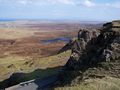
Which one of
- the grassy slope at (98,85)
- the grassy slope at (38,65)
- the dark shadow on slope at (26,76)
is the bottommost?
the grassy slope at (38,65)

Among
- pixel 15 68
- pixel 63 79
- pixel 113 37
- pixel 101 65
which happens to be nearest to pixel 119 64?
pixel 101 65

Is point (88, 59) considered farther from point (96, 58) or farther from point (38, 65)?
point (38, 65)

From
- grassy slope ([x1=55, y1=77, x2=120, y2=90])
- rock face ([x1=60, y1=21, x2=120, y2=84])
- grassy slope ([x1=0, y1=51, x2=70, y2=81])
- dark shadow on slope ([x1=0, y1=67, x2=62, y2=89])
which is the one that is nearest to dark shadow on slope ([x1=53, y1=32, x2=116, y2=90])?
rock face ([x1=60, y1=21, x2=120, y2=84])

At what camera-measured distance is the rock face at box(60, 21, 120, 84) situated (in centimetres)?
2733

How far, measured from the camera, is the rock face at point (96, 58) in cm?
2733

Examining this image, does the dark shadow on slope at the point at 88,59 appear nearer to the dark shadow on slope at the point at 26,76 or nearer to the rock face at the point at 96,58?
the rock face at the point at 96,58

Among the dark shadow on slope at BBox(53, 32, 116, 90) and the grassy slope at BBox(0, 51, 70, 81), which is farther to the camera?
the grassy slope at BBox(0, 51, 70, 81)

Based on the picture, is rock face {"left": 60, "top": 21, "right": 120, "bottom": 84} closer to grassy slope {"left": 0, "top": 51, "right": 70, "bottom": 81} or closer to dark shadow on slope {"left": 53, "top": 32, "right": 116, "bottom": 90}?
dark shadow on slope {"left": 53, "top": 32, "right": 116, "bottom": 90}

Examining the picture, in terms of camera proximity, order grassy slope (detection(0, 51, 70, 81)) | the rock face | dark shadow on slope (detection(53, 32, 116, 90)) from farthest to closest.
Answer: grassy slope (detection(0, 51, 70, 81)) < dark shadow on slope (detection(53, 32, 116, 90)) < the rock face

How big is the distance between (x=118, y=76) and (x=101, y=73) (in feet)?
5.15

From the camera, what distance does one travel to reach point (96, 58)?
29.9 metres

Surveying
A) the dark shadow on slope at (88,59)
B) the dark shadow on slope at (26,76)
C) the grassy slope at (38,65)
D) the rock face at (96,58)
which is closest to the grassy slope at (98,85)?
the rock face at (96,58)

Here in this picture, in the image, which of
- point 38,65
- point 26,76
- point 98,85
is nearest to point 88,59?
point 98,85

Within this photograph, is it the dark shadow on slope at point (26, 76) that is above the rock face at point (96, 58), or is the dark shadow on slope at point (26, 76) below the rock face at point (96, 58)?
below
